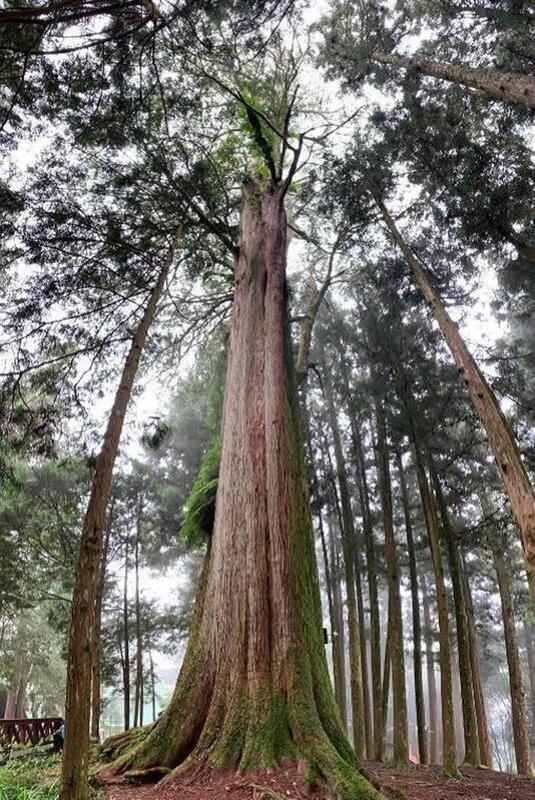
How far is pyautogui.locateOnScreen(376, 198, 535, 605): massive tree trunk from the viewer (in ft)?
14.0

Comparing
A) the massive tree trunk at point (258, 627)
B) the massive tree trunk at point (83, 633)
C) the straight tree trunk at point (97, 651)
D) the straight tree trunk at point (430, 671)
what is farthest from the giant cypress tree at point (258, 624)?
the straight tree trunk at point (430, 671)

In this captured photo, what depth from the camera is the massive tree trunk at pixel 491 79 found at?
15.9ft

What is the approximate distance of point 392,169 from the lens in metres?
8.52

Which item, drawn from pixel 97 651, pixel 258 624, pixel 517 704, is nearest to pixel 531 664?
pixel 517 704

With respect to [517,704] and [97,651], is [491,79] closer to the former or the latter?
[517,704]

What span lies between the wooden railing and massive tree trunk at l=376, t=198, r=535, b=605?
12.8 metres

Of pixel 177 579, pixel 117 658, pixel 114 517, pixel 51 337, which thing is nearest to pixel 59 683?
pixel 177 579

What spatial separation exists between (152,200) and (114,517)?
32.2 feet

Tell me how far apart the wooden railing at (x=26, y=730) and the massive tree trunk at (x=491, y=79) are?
15.0 meters

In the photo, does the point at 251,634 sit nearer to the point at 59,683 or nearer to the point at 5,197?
the point at 5,197

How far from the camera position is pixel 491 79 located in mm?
5266

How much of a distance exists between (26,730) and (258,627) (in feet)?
39.5

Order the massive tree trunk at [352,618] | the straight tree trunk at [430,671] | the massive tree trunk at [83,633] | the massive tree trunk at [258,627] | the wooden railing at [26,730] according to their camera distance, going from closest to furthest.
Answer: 1. the massive tree trunk at [83,633]
2. the massive tree trunk at [258,627]
3. the massive tree trunk at [352,618]
4. the wooden railing at [26,730]
5. the straight tree trunk at [430,671]

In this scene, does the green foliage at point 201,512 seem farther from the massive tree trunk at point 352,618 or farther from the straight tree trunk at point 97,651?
the straight tree trunk at point 97,651
